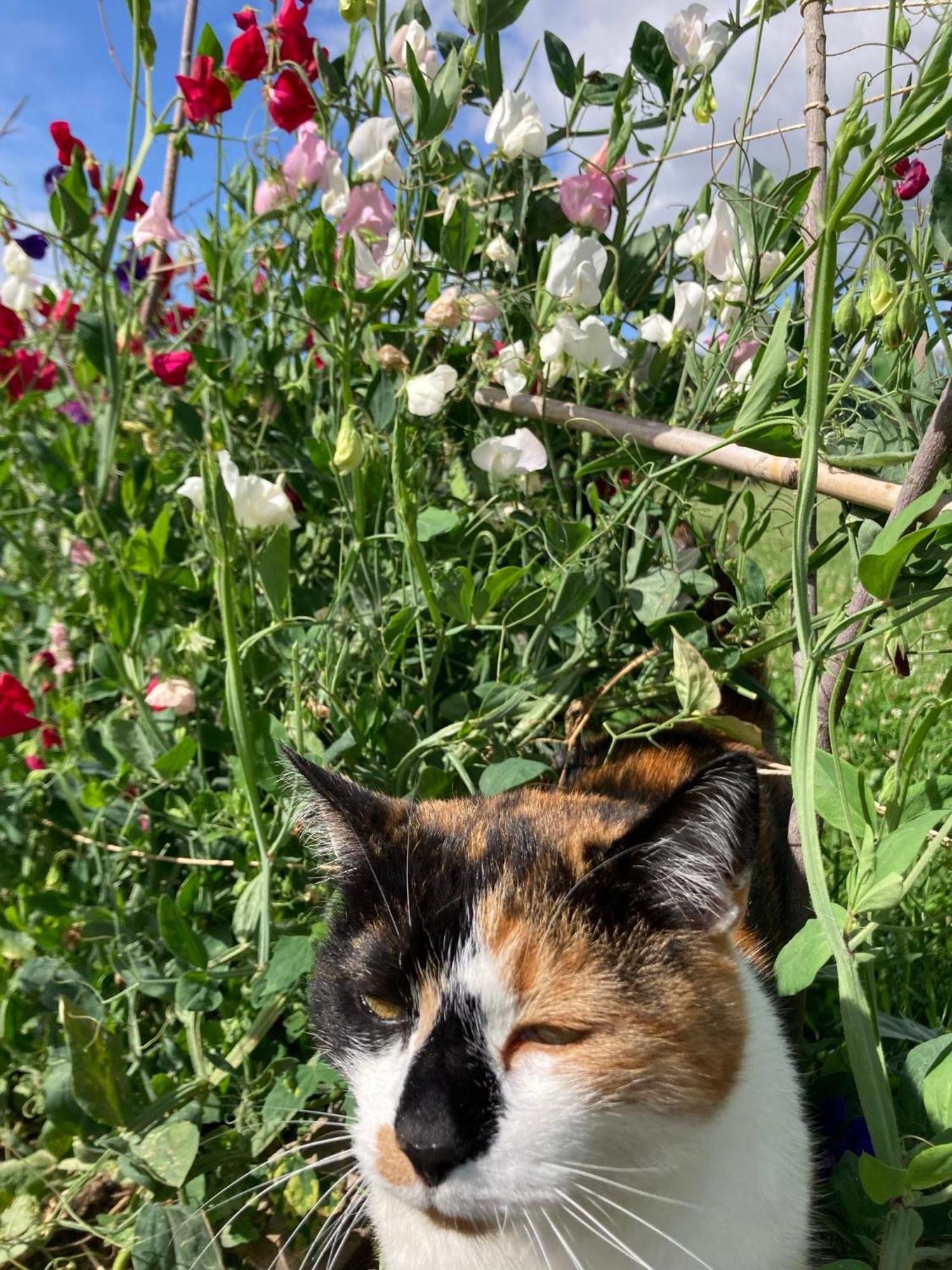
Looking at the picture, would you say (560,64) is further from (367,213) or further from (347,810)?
(347,810)

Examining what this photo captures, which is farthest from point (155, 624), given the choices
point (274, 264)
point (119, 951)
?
point (274, 264)

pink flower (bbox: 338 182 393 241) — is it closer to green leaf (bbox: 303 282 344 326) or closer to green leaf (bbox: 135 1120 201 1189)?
green leaf (bbox: 303 282 344 326)

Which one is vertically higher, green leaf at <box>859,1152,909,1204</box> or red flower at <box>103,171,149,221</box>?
red flower at <box>103,171,149,221</box>

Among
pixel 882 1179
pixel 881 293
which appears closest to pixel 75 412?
pixel 881 293

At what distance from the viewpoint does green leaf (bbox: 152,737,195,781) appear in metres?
1.29

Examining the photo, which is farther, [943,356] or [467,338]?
[467,338]

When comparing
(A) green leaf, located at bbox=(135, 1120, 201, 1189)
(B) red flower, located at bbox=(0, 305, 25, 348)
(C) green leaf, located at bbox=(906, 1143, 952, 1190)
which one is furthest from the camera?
(B) red flower, located at bbox=(0, 305, 25, 348)

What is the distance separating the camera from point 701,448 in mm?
1139

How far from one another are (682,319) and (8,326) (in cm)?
138

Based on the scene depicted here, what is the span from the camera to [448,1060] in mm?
734

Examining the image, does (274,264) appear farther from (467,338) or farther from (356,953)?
(356,953)

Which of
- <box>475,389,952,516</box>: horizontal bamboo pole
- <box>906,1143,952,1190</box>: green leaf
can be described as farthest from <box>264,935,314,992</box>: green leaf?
<box>475,389,952,516</box>: horizontal bamboo pole

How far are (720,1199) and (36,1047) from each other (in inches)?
45.1

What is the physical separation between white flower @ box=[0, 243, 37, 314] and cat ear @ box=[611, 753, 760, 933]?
1.88 meters
